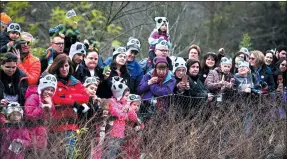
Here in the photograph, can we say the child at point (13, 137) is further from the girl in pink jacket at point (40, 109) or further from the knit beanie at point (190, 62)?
the knit beanie at point (190, 62)

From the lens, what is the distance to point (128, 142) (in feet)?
26.4

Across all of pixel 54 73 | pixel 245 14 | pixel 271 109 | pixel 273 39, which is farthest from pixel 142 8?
pixel 245 14

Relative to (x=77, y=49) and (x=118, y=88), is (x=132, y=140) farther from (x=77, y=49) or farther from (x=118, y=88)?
(x=77, y=49)

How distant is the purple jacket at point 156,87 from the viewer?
31.8 feet

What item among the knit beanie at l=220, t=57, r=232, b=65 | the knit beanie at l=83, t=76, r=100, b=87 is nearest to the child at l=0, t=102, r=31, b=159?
the knit beanie at l=83, t=76, r=100, b=87

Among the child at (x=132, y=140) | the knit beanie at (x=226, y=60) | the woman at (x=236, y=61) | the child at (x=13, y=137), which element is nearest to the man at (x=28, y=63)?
the child at (x=132, y=140)

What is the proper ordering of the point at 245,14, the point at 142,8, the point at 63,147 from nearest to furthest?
1. the point at 63,147
2. the point at 142,8
3. the point at 245,14

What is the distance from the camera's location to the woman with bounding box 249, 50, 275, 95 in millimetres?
12392

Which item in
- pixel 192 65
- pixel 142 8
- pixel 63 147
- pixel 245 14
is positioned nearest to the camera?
pixel 63 147

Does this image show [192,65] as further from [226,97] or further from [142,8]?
[142,8]

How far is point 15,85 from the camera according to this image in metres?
8.21

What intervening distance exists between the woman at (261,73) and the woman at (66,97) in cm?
469

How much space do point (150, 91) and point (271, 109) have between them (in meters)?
2.72

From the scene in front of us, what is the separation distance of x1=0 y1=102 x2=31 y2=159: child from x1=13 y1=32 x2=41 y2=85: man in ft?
4.63
